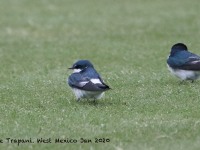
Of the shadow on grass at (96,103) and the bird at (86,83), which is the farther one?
the shadow on grass at (96,103)

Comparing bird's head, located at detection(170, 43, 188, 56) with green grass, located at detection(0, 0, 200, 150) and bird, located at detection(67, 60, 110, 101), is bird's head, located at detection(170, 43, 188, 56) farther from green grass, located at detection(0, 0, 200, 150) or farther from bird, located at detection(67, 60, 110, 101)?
bird, located at detection(67, 60, 110, 101)

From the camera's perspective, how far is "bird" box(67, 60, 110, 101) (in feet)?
48.3

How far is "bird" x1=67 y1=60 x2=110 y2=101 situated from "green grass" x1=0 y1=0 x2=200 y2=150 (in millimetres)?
322

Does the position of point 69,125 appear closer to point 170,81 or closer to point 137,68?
point 170,81

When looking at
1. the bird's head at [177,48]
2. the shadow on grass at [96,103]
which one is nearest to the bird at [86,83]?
the shadow on grass at [96,103]

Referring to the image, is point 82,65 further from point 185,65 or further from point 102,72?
point 102,72

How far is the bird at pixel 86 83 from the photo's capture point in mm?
14727

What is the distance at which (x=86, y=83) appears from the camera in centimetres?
1498

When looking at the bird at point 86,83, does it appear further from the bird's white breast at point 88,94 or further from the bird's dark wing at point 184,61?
the bird's dark wing at point 184,61

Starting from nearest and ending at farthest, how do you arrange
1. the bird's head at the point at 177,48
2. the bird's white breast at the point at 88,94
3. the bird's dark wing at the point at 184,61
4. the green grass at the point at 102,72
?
the green grass at the point at 102,72 < the bird's white breast at the point at 88,94 < the bird's dark wing at the point at 184,61 < the bird's head at the point at 177,48

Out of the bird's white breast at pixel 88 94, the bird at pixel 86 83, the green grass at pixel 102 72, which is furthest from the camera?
the bird's white breast at pixel 88 94

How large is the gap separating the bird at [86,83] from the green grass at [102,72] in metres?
0.32

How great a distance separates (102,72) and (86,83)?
6.09m

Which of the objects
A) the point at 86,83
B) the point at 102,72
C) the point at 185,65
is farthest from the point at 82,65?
the point at 102,72
